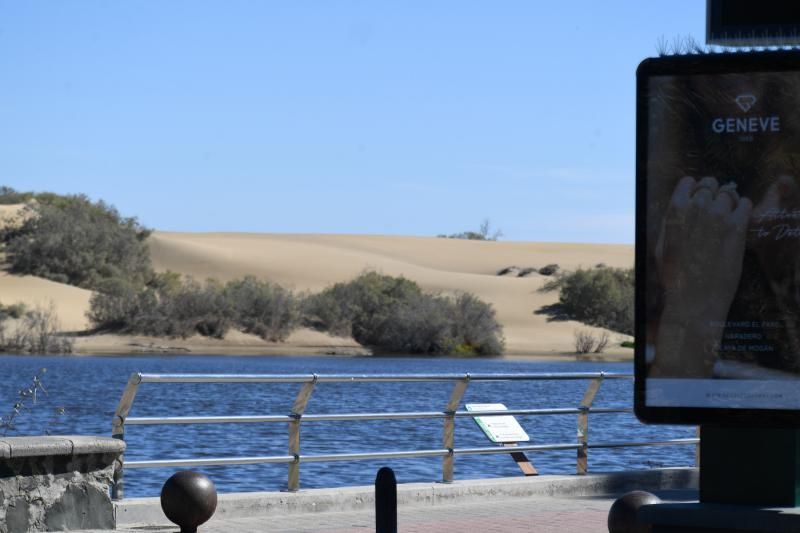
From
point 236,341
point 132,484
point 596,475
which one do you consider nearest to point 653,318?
point 596,475

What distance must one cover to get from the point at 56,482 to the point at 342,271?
10865 centimetres

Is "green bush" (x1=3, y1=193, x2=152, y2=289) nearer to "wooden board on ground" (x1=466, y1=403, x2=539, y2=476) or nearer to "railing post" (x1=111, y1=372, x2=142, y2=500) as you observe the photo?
"wooden board on ground" (x1=466, y1=403, x2=539, y2=476)

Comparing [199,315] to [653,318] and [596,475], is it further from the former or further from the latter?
[653,318]

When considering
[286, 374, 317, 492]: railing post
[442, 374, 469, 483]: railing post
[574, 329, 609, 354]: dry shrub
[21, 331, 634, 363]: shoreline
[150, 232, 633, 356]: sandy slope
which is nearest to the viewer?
[286, 374, 317, 492]: railing post

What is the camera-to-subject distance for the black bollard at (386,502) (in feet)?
23.9

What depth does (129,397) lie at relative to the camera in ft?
39.1

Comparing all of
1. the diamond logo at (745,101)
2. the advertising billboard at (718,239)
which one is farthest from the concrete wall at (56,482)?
the diamond logo at (745,101)

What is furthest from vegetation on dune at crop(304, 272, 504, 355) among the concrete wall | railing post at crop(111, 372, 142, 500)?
the concrete wall

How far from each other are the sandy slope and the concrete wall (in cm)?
7157

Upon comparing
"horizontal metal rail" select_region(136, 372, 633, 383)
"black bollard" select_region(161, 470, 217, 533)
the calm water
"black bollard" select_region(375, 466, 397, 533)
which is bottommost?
the calm water

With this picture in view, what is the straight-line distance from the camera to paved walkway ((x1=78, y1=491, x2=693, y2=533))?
39.3ft

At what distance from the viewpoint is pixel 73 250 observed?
3708 inches

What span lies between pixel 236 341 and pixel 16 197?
5876 centimetres

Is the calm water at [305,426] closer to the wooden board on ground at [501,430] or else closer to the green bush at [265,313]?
the wooden board on ground at [501,430]
